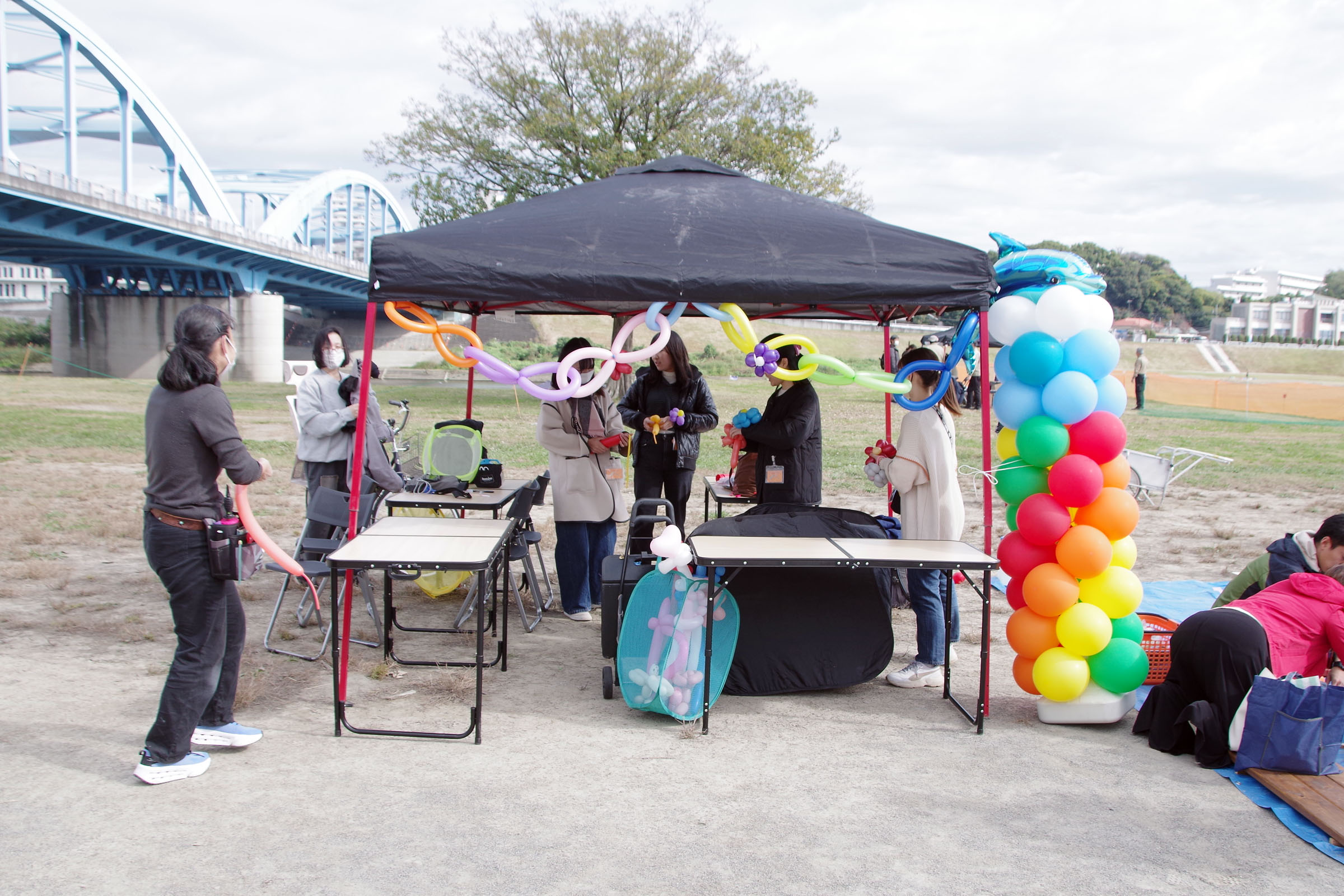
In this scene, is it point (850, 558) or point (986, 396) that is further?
point (986, 396)

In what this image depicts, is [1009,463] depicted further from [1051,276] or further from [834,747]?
[834,747]

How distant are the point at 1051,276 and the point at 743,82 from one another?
60.5 feet

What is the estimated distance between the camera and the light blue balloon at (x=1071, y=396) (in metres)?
3.84

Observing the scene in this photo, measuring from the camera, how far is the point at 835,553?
3.87 meters

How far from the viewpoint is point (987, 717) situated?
13.4ft

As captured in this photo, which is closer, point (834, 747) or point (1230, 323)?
point (834, 747)

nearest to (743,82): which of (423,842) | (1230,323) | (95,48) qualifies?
(423,842)

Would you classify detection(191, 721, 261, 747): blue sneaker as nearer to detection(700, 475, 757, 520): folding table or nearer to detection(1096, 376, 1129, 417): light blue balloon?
detection(700, 475, 757, 520): folding table

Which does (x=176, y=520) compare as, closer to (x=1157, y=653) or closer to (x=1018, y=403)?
(x=1018, y=403)

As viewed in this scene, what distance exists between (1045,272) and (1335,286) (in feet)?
670

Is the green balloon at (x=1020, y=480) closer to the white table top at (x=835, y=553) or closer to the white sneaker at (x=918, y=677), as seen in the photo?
the white table top at (x=835, y=553)

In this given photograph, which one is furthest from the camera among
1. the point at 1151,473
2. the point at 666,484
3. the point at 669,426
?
the point at 1151,473

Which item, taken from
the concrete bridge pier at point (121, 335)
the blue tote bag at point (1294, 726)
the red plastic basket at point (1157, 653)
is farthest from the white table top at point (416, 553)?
the concrete bridge pier at point (121, 335)

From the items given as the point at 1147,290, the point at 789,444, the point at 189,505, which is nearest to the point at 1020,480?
the point at 789,444
